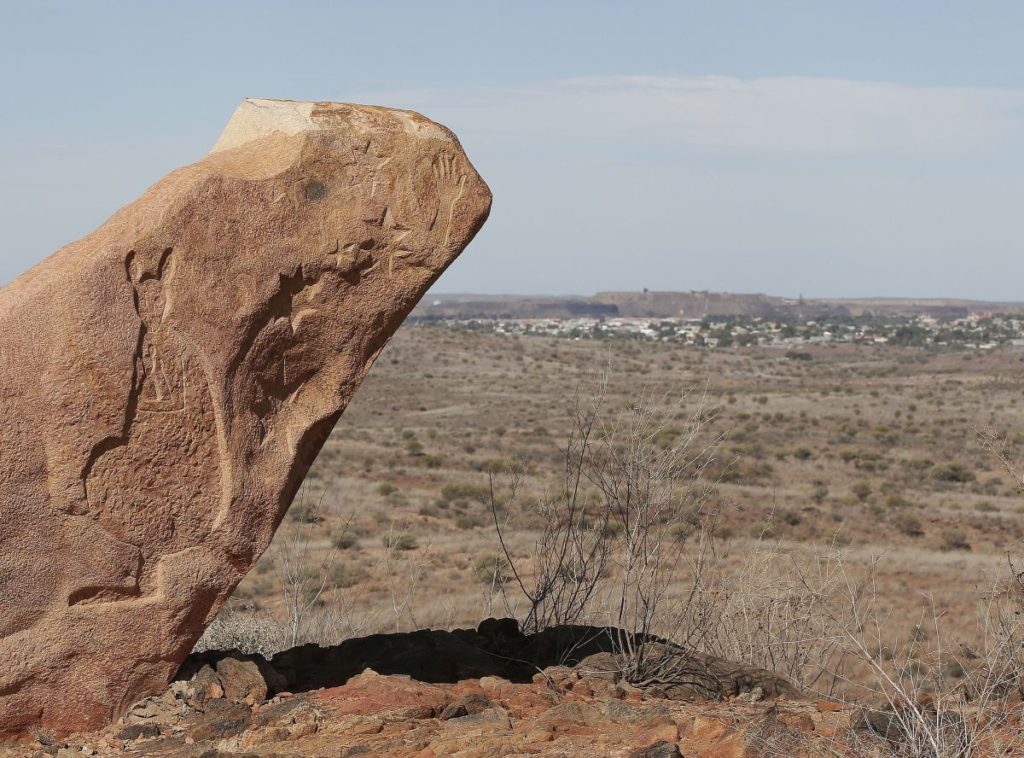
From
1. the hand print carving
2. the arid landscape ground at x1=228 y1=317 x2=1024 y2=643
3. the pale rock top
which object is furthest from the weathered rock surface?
the pale rock top

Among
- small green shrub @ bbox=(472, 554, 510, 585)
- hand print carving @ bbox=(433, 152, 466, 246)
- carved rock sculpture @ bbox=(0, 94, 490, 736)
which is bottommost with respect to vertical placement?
small green shrub @ bbox=(472, 554, 510, 585)

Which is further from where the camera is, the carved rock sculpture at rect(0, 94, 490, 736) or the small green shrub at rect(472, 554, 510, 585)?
the small green shrub at rect(472, 554, 510, 585)

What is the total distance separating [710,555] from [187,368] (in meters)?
10.7

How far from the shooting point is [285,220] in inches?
209

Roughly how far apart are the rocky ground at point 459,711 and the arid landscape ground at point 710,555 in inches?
0.9

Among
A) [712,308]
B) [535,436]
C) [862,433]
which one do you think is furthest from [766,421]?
[712,308]

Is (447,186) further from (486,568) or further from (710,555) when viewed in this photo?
(486,568)

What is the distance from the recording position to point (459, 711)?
17.7 feet

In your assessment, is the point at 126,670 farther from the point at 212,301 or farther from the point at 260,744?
the point at 212,301

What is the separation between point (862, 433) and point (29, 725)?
1252 inches

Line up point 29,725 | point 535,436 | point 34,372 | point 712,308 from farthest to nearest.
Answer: point 712,308 → point 535,436 → point 29,725 → point 34,372

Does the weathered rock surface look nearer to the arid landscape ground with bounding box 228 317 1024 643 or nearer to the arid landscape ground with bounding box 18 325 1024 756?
the arid landscape ground with bounding box 18 325 1024 756

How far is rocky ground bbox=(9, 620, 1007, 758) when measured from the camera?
497cm

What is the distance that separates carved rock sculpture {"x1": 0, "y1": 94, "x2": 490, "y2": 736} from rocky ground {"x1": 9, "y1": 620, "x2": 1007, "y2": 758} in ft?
1.05
